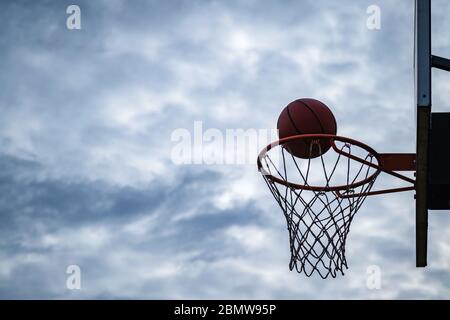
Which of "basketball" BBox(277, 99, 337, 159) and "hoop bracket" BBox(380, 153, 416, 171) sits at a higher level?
"basketball" BBox(277, 99, 337, 159)

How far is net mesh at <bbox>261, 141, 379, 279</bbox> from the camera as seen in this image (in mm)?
6004

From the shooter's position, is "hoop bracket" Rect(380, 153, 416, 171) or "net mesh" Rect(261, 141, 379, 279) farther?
"net mesh" Rect(261, 141, 379, 279)

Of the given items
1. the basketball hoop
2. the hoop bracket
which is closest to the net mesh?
the basketball hoop

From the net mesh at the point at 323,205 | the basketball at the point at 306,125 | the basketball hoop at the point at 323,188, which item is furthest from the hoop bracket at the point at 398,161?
the basketball at the point at 306,125

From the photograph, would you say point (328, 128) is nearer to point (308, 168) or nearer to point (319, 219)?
point (308, 168)

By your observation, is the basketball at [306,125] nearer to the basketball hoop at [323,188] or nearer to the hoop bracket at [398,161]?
the basketball hoop at [323,188]

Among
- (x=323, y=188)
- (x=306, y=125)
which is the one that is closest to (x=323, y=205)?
(x=323, y=188)

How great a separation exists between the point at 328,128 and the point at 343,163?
36cm

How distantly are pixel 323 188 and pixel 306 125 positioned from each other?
2.17ft

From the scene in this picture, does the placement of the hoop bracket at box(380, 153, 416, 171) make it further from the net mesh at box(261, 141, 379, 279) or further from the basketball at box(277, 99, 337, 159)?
the basketball at box(277, 99, 337, 159)

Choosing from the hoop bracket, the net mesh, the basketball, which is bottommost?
the net mesh

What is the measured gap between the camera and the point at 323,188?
6176mm
